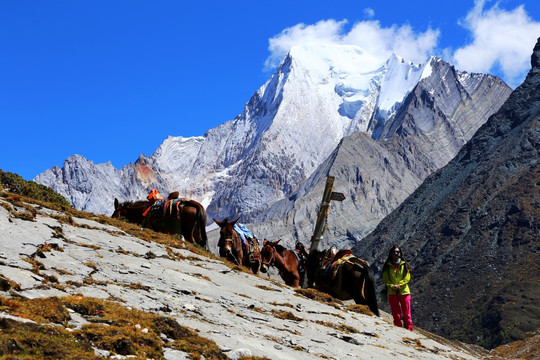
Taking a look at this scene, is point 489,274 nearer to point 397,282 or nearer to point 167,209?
point 167,209

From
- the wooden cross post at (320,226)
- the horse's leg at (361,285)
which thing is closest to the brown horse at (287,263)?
the wooden cross post at (320,226)

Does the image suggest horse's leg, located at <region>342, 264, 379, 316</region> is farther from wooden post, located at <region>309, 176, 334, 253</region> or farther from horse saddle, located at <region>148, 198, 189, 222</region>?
wooden post, located at <region>309, 176, 334, 253</region>

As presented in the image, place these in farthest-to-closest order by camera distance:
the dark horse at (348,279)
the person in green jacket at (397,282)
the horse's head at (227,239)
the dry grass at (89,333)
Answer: the horse's head at (227,239) < the dark horse at (348,279) < the person in green jacket at (397,282) < the dry grass at (89,333)

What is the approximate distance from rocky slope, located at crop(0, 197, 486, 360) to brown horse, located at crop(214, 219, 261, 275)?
23.6 feet

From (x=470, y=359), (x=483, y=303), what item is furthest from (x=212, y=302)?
(x=483, y=303)

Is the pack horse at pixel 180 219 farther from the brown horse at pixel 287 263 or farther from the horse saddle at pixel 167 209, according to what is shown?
the brown horse at pixel 287 263

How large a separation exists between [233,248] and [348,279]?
7.17 meters

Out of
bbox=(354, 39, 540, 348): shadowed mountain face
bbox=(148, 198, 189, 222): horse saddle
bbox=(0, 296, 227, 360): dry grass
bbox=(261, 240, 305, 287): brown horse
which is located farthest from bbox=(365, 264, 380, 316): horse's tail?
bbox=(354, 39, 540, 348): shadowed mountain face

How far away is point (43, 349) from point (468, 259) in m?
178

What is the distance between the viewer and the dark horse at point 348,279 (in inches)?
857

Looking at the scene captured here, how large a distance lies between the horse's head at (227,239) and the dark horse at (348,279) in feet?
15.6

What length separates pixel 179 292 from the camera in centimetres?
1412

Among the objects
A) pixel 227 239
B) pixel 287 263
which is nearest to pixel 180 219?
pixel 227 239

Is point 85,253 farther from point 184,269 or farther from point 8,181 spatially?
point 8,181
